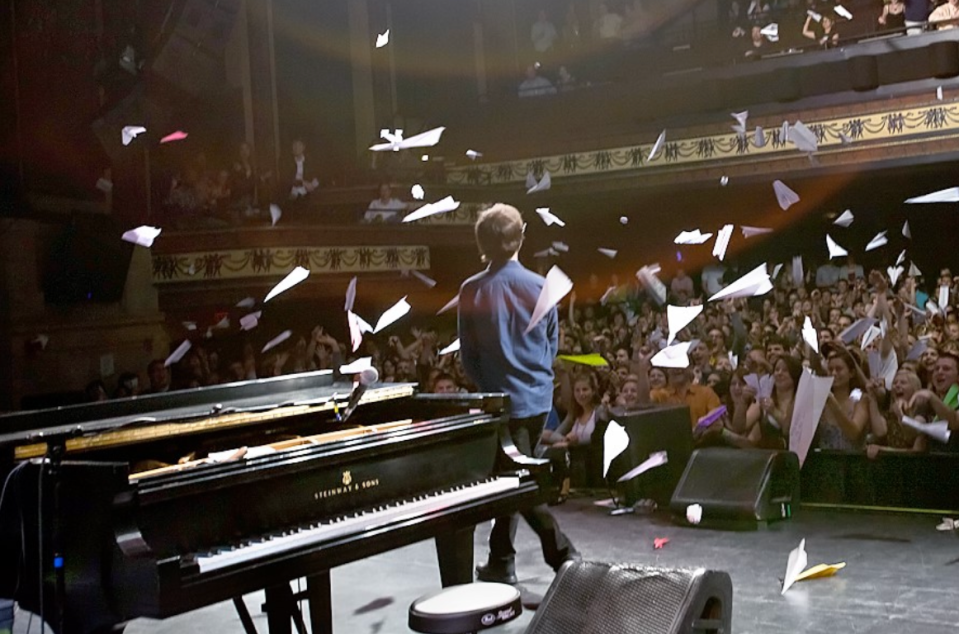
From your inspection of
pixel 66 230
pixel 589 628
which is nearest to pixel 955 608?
pixel 589 628

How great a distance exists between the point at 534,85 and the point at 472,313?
443 inches

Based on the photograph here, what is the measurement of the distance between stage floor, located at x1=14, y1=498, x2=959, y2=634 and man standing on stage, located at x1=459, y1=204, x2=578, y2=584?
742mm

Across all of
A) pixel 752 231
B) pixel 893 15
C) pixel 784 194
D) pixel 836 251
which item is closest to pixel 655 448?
pixel 784 194

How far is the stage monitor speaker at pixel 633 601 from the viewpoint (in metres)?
2.89

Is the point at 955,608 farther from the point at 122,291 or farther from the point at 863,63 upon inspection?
the point at 122,291

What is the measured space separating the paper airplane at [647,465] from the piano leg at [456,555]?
2.47 meters

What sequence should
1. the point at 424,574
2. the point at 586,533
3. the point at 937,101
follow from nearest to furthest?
the point at 424,574
the point at 586,533
the point at 937,101

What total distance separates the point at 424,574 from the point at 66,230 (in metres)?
6.98

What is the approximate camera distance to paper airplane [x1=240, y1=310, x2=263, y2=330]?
11.7 meters

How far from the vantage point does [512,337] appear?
13.6 feet

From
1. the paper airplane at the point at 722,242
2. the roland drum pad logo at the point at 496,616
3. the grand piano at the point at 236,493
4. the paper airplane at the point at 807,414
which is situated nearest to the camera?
the grand piano at the point at 236,493

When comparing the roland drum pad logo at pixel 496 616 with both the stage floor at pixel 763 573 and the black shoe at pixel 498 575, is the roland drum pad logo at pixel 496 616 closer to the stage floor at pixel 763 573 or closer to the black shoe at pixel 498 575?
the stage floor at pixel 763 573

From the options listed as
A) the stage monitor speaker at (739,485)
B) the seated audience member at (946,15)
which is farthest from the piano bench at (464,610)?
the seated audience member at (946,15)

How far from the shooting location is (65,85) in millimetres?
10172
